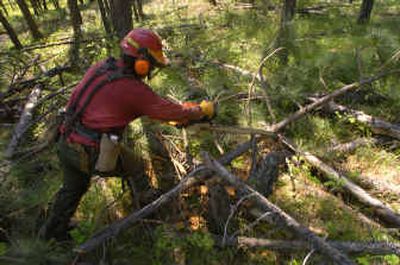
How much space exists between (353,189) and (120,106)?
9.04 feet

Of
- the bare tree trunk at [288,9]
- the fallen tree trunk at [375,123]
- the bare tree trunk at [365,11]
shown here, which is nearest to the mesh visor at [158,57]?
the fallen tree trunk at [375,123]

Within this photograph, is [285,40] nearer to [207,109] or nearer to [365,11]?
[207,109]

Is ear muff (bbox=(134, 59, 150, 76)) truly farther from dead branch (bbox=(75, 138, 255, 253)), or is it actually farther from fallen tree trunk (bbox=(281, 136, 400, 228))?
fallen tree trunk (bbox=(281, 136, 400, 228))

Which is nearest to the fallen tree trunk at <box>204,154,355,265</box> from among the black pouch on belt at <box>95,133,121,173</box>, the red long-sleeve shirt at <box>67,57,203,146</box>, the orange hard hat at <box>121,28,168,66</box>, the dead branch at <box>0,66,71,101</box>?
the red long-sleeve shirt at <box>67,57,203,146</box>

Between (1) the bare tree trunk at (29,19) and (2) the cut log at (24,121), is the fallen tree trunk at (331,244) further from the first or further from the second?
(1) the bare tree trunk at (29,19)

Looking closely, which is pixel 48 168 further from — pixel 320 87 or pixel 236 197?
pixel 320 87

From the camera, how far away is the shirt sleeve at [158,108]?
303 centimetres

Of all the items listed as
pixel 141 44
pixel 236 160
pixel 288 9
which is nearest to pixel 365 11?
pixel 288 9

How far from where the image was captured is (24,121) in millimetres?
4609

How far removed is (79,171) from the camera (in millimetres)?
3365

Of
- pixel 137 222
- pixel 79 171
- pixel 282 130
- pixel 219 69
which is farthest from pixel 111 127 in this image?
pixel 219 69

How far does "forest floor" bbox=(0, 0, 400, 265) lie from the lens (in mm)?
3373

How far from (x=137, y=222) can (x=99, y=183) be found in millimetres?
847

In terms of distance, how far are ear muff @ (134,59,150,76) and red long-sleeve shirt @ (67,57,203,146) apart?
0.30 ft
